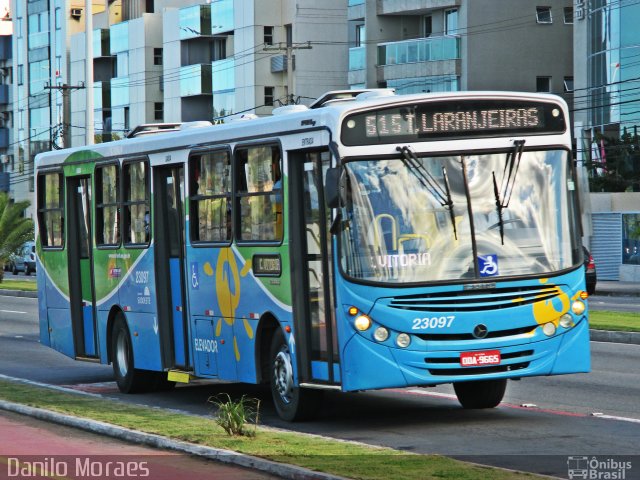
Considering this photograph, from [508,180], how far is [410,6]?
52917 mm

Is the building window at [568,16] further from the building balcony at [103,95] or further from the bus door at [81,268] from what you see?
the bus door at [81,268]

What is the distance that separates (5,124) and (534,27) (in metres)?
52.7

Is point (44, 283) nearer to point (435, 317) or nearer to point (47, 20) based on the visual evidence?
point (435, 317)

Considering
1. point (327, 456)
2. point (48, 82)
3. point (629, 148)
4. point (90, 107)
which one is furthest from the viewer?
point (48, 82)

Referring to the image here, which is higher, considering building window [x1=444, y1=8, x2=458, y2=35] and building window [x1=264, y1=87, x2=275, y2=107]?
building window [x1=444, y1=8, x2=458, y2=35]

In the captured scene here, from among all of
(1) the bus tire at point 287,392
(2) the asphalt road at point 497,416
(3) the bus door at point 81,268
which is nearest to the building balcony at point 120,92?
(2) the asphalt road at point 497,416

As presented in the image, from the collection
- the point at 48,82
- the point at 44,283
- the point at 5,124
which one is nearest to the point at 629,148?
the point at 44,283

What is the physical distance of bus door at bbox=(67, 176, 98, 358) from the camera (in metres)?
20.3

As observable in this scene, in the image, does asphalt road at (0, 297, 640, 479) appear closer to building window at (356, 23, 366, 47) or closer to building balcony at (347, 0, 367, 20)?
building window at (356, 23, 366, 47)

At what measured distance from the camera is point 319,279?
47.1ft

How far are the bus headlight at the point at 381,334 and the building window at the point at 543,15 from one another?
52087 millimetres

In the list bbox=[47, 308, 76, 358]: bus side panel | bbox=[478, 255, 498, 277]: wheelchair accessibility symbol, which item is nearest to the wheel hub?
bbox=[478, 255, 498, 277]: wheelchair accessibility symbol

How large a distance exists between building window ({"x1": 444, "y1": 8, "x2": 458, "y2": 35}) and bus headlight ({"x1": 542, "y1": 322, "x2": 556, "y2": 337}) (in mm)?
51070

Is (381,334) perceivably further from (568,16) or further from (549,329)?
(568,16)
